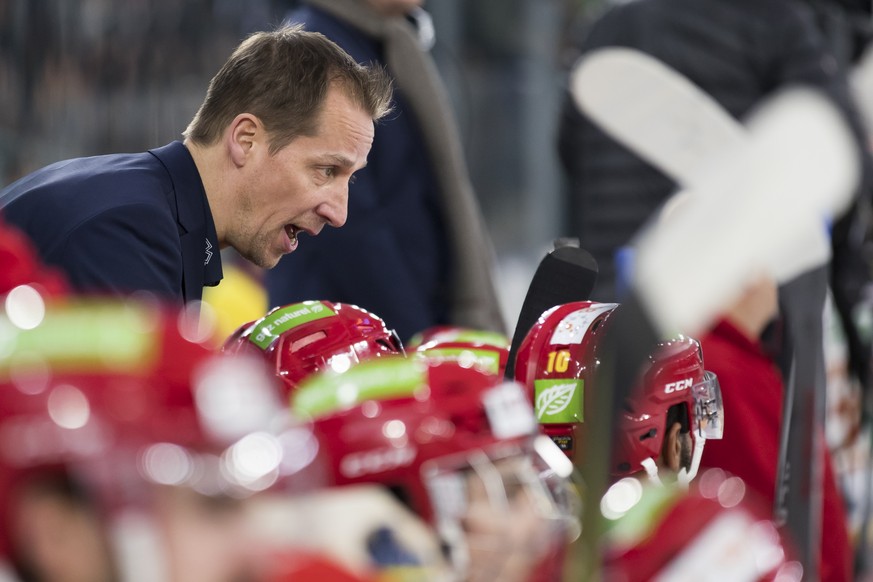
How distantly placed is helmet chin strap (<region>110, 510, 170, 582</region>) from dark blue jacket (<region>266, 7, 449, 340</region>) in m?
1.81

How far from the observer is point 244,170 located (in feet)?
7.01

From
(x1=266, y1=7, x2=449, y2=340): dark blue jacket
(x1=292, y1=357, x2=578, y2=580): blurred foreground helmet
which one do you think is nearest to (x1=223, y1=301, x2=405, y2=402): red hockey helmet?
(x1=292, y1=357, x2=578, y2=580): blurred foreground helmet

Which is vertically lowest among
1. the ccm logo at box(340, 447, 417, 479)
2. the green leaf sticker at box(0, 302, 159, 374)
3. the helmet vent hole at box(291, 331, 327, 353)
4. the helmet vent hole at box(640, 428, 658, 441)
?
the helmet vent hole at box(640, 428, 658, 441)

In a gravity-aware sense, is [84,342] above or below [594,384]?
above

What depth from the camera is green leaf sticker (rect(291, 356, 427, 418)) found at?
3.75 ft

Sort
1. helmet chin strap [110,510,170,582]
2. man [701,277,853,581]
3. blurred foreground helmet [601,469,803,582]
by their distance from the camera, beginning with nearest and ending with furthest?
helmet chin strap [110,510,170,582], blurred foreground helmet [601,469,803,582], man [701,277,853,581]

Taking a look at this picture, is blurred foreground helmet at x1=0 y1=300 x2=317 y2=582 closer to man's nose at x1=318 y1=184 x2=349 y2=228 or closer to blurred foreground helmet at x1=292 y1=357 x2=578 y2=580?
blurred foreground helmet at x1=292 y1=357 x2=578 y2=580

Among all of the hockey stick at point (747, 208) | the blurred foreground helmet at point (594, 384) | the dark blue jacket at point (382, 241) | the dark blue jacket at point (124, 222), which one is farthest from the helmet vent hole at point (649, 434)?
the dark blue jacket at point (382, 241)

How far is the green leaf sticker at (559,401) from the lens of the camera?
60.6 inches

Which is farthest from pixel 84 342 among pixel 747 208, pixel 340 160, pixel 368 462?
pixel 340 160

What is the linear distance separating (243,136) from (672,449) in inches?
33.3

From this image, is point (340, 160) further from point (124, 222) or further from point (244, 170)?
point (124, 222)

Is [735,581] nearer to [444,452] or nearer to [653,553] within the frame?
[653,553]

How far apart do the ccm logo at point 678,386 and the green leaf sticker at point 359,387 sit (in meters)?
0.45
